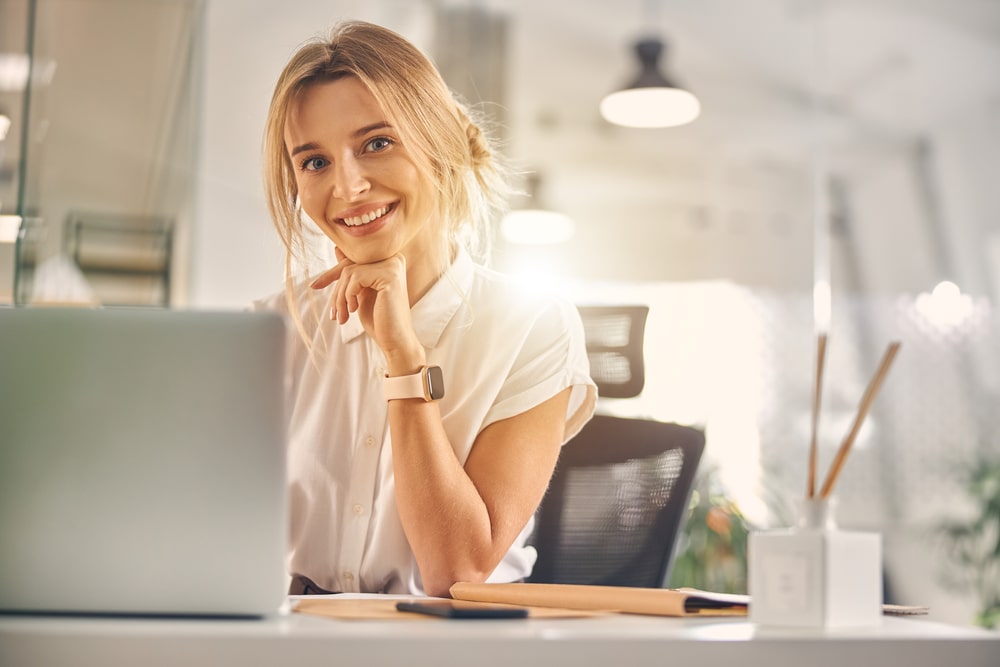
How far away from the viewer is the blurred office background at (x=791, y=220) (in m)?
4.44

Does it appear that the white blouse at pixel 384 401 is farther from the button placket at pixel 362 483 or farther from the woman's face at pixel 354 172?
the woman's face at pixel 354 172

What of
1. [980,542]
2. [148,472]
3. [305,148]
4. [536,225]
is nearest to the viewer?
[148,472]

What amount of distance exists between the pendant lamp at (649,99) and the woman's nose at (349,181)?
267 centimetres

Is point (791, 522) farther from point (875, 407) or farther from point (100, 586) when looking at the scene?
point (100, 586)

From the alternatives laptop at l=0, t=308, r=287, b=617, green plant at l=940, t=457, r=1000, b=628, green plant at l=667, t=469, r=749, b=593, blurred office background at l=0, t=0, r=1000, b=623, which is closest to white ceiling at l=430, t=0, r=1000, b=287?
blurred office background at l=0, t=0, r=1000, b=623

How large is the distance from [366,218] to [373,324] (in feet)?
0.88

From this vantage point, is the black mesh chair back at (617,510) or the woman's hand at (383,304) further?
the black mesh chair back at (617,510)

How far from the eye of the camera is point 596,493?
1.77 m

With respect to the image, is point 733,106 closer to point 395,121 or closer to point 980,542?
point 980,542

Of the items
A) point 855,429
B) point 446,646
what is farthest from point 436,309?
point 446,646

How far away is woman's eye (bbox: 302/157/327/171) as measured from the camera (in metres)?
1.71

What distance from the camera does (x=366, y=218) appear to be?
168cm

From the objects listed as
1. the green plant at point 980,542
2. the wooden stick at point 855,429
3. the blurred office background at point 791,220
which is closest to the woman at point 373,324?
the wooden stick at point 855,429

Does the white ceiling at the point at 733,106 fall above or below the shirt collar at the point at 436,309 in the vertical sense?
above
